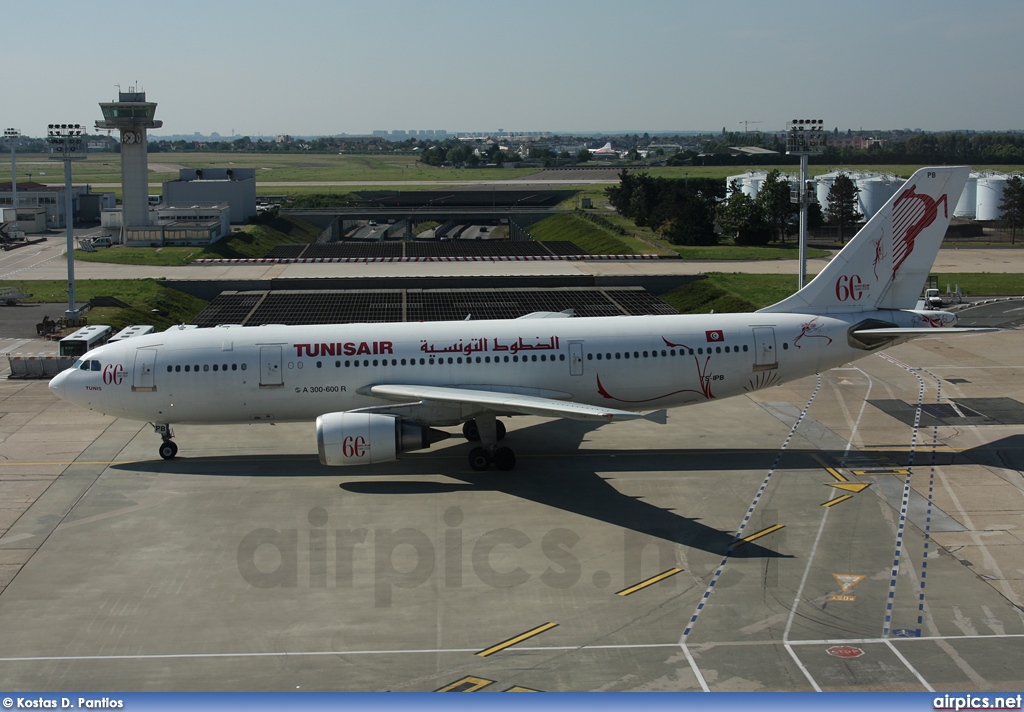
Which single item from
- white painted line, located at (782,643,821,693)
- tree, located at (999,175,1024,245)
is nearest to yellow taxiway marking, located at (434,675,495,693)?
white painted line, located at (782,643,821,693)

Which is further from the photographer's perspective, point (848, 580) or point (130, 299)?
point (130, 299)

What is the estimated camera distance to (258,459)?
34.6m

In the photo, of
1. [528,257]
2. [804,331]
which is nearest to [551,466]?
[804,331]

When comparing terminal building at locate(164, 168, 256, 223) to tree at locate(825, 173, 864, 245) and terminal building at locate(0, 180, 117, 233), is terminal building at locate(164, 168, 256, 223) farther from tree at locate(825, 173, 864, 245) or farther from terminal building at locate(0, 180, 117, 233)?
tree at locate(825, 173, 864, 245)

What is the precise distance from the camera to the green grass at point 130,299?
200 ft

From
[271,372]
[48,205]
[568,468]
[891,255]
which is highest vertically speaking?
[48,205]

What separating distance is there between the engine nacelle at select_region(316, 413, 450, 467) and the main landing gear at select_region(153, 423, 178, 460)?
6.92 m

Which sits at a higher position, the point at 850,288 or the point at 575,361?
the point at 850,288

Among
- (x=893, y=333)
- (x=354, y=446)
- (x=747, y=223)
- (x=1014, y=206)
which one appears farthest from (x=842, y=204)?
(x=354, y=446)

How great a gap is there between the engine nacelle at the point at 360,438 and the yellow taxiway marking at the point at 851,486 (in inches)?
553

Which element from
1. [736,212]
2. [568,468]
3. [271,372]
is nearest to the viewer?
[568,468]

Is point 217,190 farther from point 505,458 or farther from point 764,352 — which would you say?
point 764,352

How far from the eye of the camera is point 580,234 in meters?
112

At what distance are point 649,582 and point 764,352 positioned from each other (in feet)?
43.9
